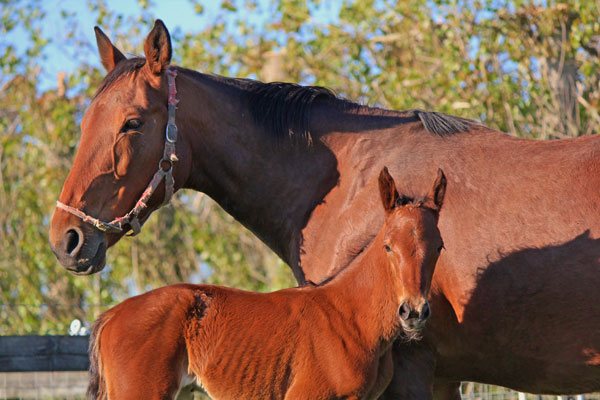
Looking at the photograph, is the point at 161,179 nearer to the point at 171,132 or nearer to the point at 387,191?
the point at 171,132

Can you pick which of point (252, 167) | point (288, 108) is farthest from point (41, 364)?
point (288, 108)

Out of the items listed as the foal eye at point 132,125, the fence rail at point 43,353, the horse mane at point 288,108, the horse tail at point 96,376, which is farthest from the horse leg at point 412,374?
the fence rail at point 43,353

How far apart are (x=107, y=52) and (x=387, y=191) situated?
198cm

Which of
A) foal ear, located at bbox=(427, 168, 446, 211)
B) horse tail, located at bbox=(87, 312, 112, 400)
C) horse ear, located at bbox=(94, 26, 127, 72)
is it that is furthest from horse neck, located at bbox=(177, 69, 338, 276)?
horse tail, located at bbox=(87, 312, 112, 400)

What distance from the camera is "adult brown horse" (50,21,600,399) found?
3.81m

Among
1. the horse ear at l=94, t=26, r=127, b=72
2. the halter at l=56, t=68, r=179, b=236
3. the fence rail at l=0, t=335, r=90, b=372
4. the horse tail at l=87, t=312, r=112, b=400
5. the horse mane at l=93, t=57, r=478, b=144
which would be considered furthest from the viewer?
the fence rail at l=0, t=335, r=90, b=372

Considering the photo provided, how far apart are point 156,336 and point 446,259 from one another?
155 cm

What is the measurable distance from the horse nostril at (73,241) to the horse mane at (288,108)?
0.93 m

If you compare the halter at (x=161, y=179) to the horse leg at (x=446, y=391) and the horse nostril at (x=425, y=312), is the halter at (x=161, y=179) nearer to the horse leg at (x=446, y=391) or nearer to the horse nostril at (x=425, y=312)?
the horse nostril at (x=425, y=312)

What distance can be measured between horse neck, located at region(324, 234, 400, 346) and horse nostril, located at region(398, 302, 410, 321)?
30cm

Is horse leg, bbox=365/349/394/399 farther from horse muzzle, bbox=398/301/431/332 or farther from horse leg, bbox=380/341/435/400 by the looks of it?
horse muzzle, bbox=398/301/431/332

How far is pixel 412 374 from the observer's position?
3922 millimetres

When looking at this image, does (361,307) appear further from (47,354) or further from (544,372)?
(47,354)

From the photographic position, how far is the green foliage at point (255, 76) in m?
9.69
